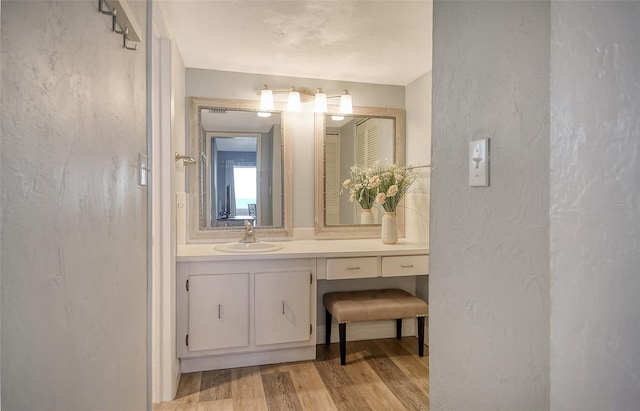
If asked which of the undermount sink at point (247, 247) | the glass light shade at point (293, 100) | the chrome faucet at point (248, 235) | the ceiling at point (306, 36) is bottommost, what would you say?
the undermount sink at point (247, 247)

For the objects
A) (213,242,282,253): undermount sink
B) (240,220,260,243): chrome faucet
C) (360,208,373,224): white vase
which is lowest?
(213,242,282,253): undermount sink

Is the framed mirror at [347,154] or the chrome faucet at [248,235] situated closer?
the chrome faucet at [248,235]

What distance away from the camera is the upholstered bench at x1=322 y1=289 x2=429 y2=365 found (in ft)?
8.53

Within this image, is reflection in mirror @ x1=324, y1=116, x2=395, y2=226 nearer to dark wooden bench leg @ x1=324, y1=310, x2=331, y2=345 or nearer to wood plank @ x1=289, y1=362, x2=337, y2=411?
dark wooden bench leg @ x1=324, y1=310, x2=331, y2=345

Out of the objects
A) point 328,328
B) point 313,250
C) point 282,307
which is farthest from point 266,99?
point 328,328

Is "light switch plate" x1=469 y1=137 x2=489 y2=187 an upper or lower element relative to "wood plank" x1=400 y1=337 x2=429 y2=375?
upper

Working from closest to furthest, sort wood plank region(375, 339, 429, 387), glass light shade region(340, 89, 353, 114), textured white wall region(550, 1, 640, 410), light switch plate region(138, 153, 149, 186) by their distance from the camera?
textured white wall region(550, 1, 640, 410)
light switch plate region(138, 153, 149, 186)
wood plank region(375, 339, 429, 387)
glass light shade region(340, 89, 353, 114)

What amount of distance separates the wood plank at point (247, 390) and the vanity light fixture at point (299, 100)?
1.84 meters

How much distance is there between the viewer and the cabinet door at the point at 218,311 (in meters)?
2.43

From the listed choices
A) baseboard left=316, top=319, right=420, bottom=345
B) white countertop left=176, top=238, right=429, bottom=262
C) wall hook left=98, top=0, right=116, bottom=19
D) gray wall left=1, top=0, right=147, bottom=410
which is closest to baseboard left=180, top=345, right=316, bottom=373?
baseboard left=316, top=319, right=420, bottom=345

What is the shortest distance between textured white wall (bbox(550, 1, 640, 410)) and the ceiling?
1536 millimetres

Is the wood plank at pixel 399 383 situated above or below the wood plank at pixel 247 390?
below

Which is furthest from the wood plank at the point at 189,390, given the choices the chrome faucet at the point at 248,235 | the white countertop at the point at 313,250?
the chrome faucet at the point at 248,235

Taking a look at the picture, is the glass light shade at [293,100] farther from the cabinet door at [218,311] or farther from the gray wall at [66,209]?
the gray wall at [66,209]
